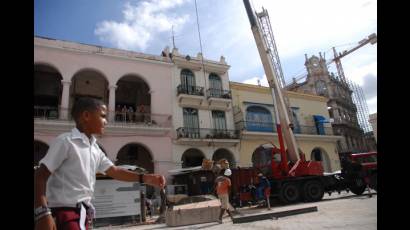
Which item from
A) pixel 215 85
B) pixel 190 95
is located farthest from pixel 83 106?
pixel 215 85

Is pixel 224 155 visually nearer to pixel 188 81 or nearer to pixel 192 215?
pixel 188 81

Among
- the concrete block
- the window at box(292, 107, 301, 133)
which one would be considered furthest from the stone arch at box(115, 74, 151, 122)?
the concrete block

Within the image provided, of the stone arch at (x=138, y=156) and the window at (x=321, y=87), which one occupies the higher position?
the window at (x=321, y=87)

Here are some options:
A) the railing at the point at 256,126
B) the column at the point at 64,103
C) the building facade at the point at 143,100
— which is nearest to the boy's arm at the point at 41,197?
the building facade at the point at 143,100

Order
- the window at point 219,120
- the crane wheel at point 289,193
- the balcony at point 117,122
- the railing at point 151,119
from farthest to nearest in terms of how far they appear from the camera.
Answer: the window at point 219,120 < the railing at point 151,119 < the balcony at point 117,122 < the crane wheel at point 289,193

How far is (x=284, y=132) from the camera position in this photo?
47.8 ft

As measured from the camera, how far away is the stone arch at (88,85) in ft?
63.7

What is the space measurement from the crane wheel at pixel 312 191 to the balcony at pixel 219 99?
30.6 feet

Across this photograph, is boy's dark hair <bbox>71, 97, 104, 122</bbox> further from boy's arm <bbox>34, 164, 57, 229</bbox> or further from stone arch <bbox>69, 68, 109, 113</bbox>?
stone arch <bbox>69, 68, 109, 113</bbox>

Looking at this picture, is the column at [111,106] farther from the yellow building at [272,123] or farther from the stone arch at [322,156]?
the stone arch at [322,156]

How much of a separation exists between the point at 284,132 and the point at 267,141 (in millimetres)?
8411

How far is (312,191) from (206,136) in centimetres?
809

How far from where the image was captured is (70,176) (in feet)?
6.99
